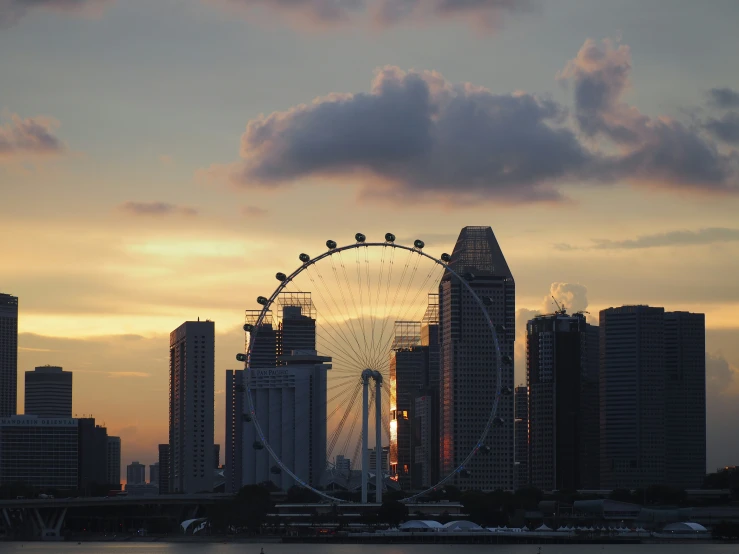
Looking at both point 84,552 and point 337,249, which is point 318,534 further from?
point 337,249

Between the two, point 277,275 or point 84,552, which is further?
point 84,552

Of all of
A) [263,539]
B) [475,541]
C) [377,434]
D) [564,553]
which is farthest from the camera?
[263,539]

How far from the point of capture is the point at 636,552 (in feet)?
506

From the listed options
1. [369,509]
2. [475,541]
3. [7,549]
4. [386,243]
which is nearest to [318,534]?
[369,509]

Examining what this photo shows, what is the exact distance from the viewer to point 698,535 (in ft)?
587

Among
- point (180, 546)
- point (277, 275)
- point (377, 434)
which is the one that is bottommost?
point (180, 546)

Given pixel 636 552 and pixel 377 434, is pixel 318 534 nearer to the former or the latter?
pixel 377 434

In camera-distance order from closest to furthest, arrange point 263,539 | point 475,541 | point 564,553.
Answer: point 564,553 → point 475,541 → point 263,539

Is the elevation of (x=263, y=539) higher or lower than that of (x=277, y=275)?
lower

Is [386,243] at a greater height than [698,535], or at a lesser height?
greater

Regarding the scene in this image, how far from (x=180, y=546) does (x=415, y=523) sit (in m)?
29.3

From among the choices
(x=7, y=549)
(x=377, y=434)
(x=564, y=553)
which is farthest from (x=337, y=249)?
(x=7, y=549)

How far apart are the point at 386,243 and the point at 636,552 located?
42.1 m

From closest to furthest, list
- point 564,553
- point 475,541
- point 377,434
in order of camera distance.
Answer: point 564,553 < point 377,434 < point 475,541
